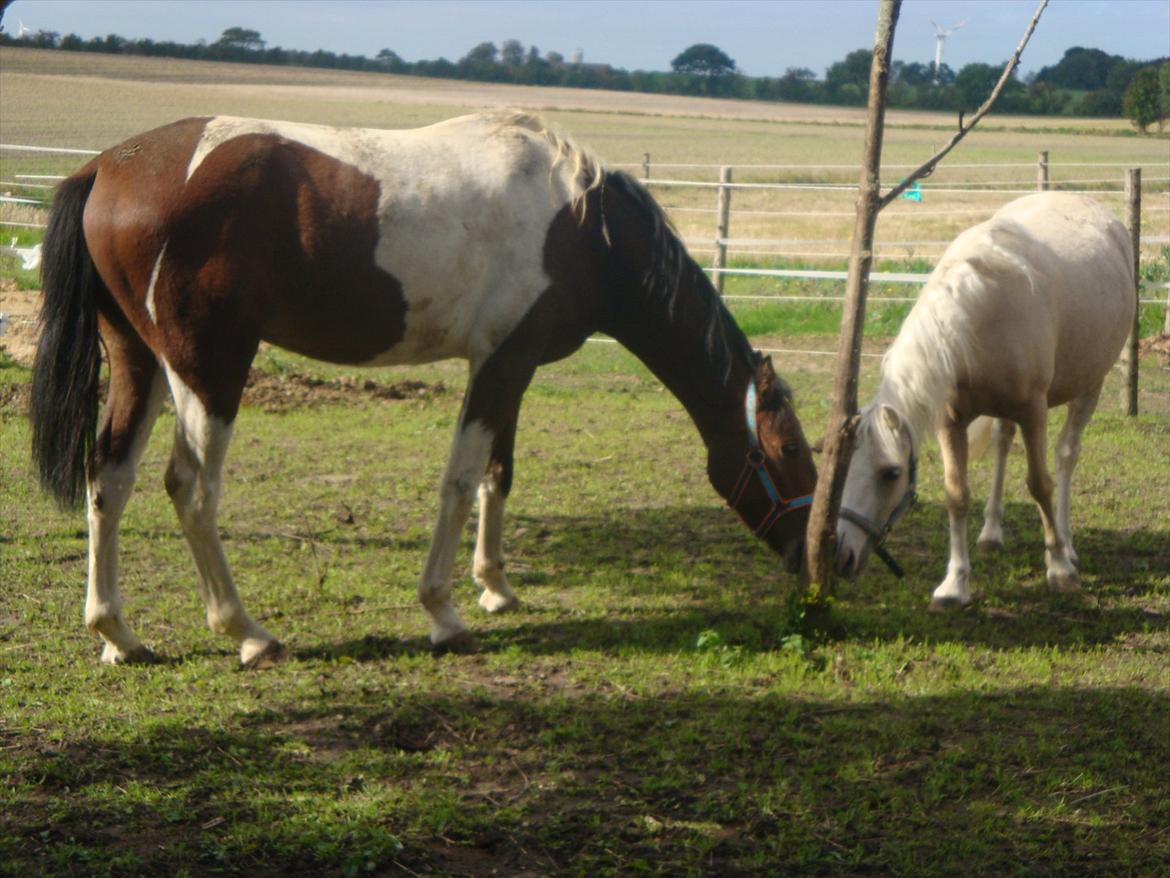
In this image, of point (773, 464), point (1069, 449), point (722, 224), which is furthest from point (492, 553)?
point (722, 224)

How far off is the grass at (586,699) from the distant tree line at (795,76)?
148ft

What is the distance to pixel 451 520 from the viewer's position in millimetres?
4691

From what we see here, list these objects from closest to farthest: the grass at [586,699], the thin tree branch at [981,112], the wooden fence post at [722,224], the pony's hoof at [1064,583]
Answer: the grass at [586,699] → the thin tree branch at [981,112] → the pony's hoof at [1064,583] → the wooden fence post at [722,224]

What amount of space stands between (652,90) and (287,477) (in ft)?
237

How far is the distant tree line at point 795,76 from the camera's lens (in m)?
51.5

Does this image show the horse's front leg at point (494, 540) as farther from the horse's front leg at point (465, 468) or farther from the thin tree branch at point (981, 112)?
the thin tree branch at point (981, 112)

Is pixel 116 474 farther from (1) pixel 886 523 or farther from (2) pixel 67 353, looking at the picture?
(1) pixel 886 523

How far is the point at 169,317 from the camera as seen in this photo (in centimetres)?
421

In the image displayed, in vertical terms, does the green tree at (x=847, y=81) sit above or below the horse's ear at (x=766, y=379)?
above

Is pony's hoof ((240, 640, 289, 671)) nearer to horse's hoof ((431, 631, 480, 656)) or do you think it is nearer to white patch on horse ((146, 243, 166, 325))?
horse's hoof ((431, 631, 480, 656))

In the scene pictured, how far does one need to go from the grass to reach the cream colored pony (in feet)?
1.24

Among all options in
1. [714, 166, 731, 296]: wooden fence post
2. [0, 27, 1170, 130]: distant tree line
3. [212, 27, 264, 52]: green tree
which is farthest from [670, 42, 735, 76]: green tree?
[714, 166, 731, 296]: wooden fence post

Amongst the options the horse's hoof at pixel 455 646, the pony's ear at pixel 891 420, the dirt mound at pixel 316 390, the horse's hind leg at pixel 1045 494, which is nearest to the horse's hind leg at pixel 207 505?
the horse's hoof at pixel 455 646

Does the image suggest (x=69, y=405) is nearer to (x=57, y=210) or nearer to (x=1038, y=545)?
Answer: (x=57, y=210)
